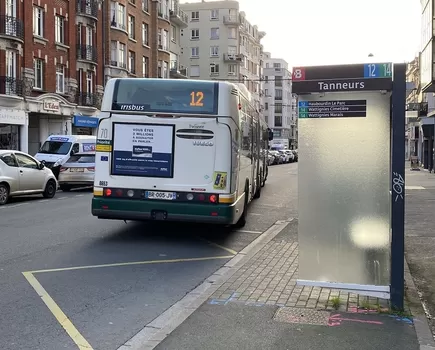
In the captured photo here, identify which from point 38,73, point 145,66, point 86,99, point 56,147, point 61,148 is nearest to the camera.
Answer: point 61,148

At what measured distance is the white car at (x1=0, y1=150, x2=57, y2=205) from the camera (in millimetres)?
15570

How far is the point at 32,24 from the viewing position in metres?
31.8

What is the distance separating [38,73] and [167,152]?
86.9 feet

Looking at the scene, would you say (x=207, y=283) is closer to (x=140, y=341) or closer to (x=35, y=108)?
(x=140, y=341)

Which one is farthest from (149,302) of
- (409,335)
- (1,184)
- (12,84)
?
(12,84)

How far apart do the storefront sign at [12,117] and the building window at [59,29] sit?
678 centimetres

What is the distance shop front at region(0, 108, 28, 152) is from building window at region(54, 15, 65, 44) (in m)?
6.93

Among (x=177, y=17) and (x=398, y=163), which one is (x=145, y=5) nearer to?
(x=177, y=17)

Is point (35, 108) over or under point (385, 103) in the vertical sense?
over

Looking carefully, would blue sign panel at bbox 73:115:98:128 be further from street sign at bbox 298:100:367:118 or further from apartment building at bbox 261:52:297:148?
apartment building at bbox 261:52:297:148

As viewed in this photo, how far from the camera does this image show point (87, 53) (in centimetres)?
3791

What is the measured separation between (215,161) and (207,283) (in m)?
2.82

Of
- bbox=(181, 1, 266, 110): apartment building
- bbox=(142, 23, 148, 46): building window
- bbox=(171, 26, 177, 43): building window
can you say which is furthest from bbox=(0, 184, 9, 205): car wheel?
bbox=(181, 1, 266, 110): apartment building

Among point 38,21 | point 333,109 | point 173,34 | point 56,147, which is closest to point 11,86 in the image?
point 38,21
